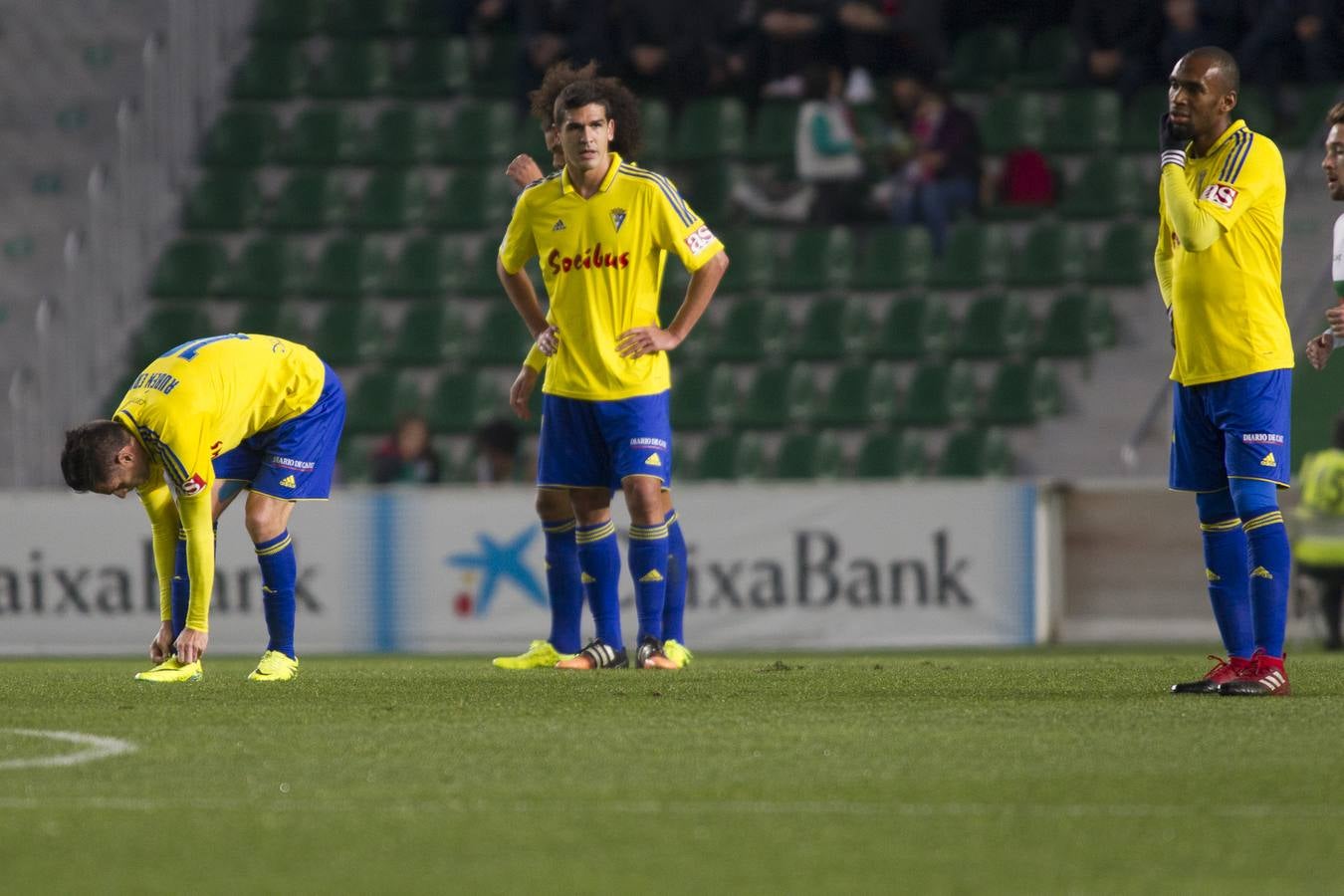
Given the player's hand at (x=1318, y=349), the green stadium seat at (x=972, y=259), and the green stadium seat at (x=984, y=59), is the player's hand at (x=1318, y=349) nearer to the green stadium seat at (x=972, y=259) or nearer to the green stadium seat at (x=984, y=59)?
the green stadium seat at (x=972, y=259)

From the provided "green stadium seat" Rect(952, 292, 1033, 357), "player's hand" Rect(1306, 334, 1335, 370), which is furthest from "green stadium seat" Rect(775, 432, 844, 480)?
"player's hand" Rect(1306, 334, 1335, 370)

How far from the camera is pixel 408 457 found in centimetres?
1395

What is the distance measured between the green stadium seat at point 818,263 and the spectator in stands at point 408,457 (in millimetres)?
3348

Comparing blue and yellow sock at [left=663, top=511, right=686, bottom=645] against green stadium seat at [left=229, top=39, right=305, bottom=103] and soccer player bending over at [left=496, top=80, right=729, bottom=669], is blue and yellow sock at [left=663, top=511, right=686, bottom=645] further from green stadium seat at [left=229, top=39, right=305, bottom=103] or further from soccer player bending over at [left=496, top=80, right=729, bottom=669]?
green stadium seat at [left=229, top=39, right=305, bottom=103]

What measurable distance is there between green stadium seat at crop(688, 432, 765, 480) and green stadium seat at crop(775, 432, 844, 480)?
6.6 inches

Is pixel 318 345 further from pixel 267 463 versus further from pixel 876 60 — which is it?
pixel 267 463

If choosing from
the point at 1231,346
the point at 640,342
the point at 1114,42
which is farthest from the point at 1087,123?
the point at 1231,346

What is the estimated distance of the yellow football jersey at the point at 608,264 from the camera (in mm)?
7809

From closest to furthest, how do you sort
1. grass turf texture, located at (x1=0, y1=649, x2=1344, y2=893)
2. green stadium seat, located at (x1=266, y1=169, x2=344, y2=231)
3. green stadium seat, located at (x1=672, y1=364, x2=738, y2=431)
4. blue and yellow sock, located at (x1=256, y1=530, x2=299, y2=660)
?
grass turf texture, located at (x1=0, y1=649, x2=1344, y2=893) → blue and yellow sock, located at (x1=256, y1=530, x2=299, y2=660) → green stadium seat, located at (x1=672, y1=364, x2=738, y2=431) → green stadium seat, located at (x1=266, y1=169, x2=344, y2=231)

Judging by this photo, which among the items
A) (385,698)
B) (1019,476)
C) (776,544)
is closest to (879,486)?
(776,544)

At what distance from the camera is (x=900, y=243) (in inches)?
623

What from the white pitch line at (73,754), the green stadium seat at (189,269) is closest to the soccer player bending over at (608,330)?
the white pitch line at (73,754)

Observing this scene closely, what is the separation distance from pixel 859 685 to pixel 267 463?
7.62ft

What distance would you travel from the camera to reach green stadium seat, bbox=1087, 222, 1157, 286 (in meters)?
15.6
